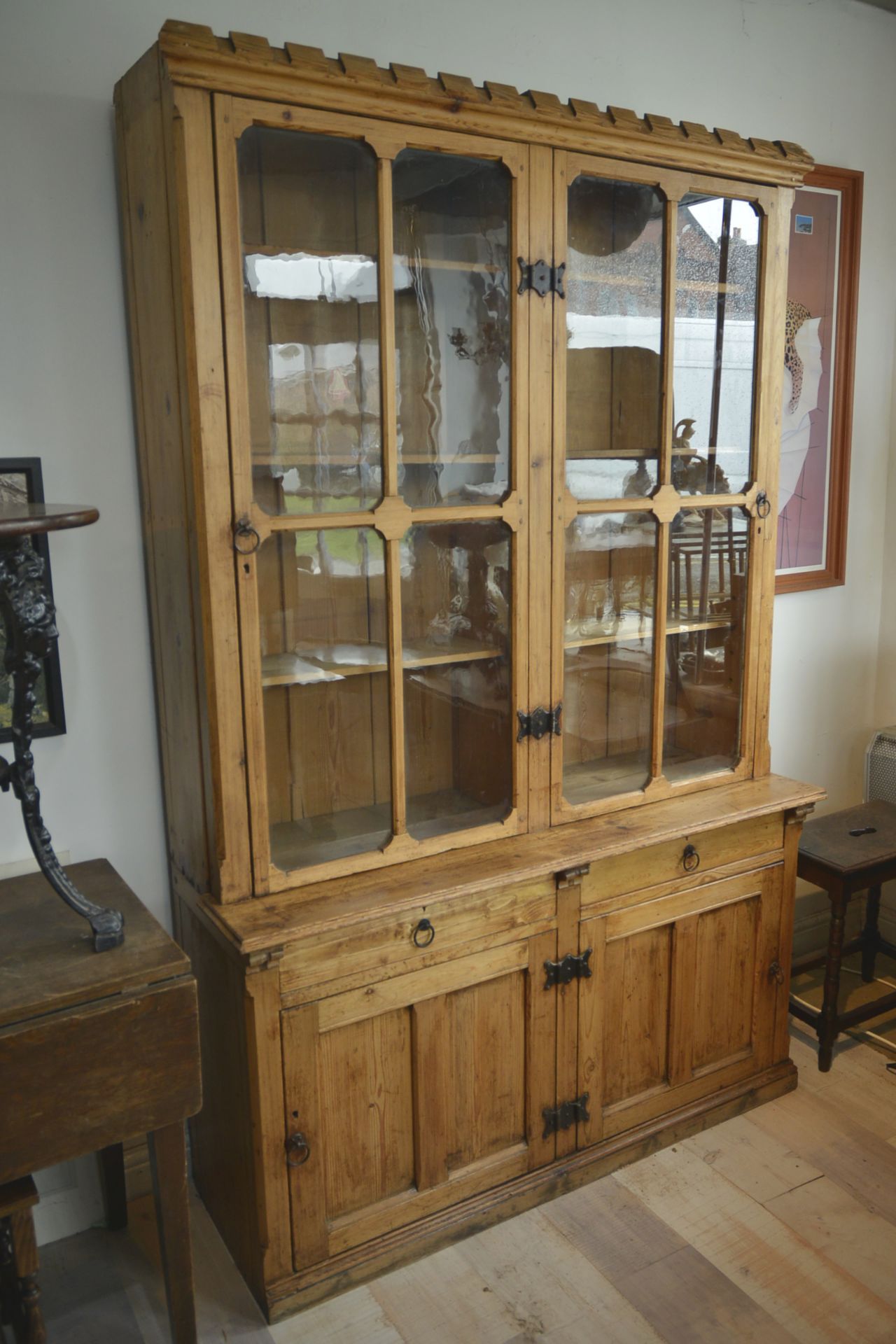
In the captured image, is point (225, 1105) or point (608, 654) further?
point (608, 654)

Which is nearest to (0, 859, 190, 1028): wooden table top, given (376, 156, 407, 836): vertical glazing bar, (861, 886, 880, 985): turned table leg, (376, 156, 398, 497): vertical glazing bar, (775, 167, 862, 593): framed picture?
(376, 156, 407, 836): vertical glazing bar

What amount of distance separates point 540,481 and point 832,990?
1620mm

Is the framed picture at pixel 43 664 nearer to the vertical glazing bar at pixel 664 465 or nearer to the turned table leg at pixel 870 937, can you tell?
the vertical glazing bar at pixel 664 465

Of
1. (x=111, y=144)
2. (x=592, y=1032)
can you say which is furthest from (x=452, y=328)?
(x=592, y=1032)

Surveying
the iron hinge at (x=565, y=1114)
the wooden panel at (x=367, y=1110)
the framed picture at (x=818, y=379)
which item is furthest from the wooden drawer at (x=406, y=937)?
the framed picture at (x=818, y=379)

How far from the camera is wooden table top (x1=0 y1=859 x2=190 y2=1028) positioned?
5.19ft

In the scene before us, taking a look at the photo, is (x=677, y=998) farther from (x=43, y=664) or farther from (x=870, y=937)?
(x=43, y=664)

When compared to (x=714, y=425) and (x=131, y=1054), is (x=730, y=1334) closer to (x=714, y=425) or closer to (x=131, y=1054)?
(x=131, y=1054)

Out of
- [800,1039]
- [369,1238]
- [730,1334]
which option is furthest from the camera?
[800,1039]

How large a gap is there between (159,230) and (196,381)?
296 millimetres

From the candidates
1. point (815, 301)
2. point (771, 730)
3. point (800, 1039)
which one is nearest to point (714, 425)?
point (815, 301)

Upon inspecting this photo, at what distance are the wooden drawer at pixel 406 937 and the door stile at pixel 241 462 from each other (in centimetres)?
17

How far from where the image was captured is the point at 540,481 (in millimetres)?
2117

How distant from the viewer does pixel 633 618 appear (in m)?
2.35
